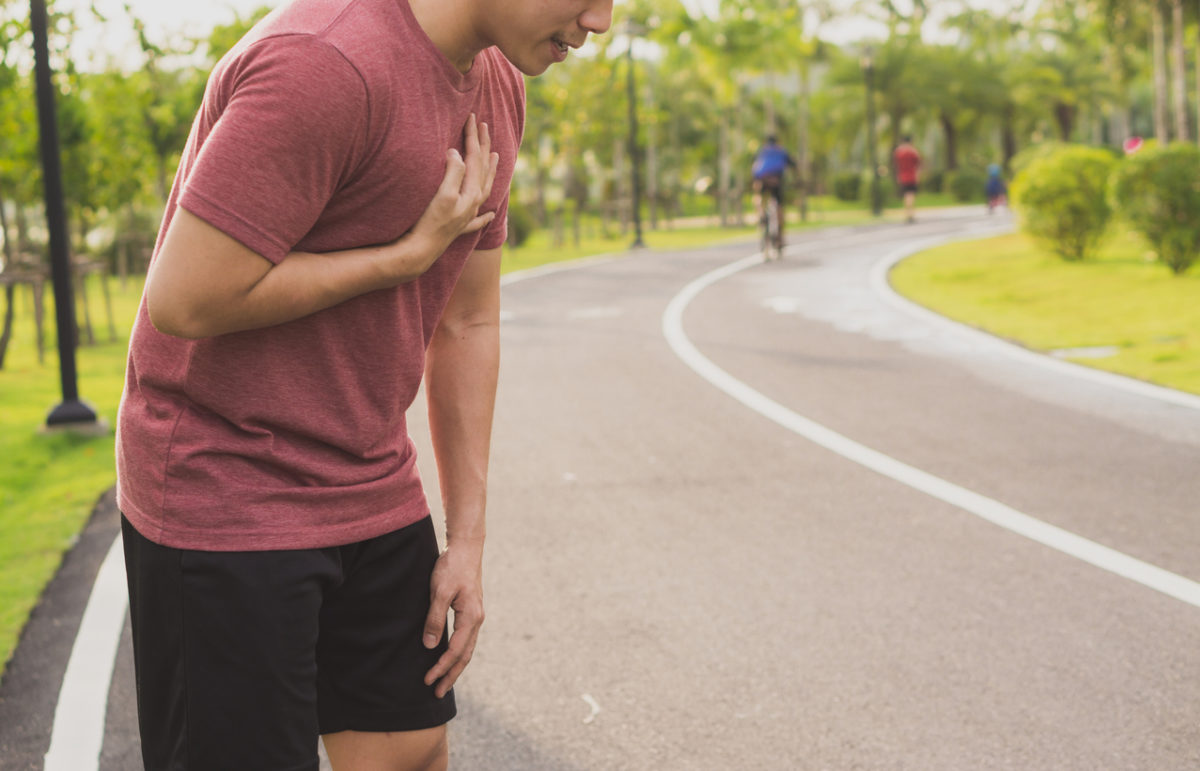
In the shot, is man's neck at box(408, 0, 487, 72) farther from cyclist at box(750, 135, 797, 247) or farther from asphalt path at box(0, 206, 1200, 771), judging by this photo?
cyclist at box(750, 135, 797, 247)

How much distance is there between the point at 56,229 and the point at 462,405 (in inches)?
298

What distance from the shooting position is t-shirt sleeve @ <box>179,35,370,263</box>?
5.71 feet

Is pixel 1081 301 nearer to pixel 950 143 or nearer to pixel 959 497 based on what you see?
pixel 959 497

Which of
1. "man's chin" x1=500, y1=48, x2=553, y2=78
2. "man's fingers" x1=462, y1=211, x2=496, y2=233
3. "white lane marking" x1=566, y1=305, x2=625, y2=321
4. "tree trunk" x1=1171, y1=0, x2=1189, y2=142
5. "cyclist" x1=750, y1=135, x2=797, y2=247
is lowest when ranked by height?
"white lane marking" x1=566, y1=305, x2=625, y2=321

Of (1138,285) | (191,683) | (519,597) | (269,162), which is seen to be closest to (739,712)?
(519,597)

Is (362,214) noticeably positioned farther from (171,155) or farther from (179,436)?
(171,155)

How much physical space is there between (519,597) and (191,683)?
3389 millimetres

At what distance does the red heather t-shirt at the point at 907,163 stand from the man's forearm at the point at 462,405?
32.9 metres

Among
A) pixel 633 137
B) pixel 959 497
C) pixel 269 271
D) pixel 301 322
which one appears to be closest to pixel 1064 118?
pixel 633 137

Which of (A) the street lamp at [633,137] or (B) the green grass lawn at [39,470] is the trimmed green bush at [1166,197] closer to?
(B) the green grass lawn at [39,470]

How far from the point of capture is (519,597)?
5.30 m

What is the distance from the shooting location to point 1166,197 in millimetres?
17031

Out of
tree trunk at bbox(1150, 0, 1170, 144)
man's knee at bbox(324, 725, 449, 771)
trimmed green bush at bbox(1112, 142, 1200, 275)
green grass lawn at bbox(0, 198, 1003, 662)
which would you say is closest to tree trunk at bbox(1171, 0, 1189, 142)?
tree trunk at bbox(1150, 0, 1170, 144)

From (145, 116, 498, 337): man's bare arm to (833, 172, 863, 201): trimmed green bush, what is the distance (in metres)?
62.3
